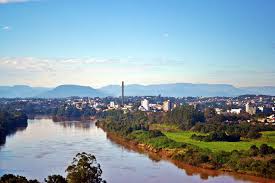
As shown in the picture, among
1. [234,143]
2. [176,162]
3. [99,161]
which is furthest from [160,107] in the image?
[99,161]

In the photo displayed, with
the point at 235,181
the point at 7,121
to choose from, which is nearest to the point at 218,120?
the point at 7,121

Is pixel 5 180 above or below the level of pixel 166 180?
above

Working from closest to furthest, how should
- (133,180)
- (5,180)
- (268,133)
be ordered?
(5,180), (133,180), (268,133)

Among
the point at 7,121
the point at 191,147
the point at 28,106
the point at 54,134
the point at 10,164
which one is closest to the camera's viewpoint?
the point at 10,164

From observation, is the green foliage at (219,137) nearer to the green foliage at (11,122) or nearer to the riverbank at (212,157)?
the riverbank at (212,157)

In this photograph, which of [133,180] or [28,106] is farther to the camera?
[28,106]

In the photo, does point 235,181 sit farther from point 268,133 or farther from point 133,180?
point 268,133
